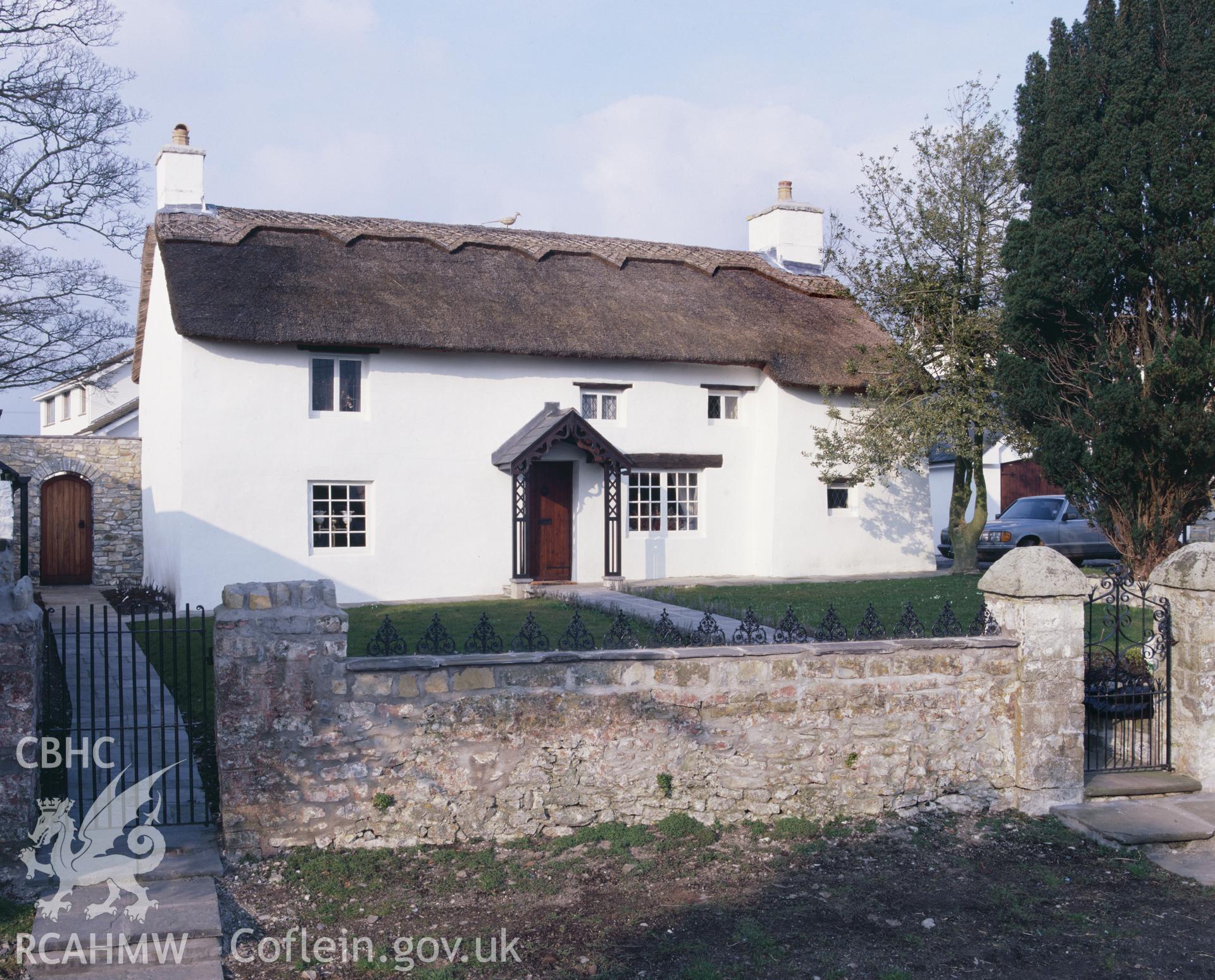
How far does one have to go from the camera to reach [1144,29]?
10.4 meters

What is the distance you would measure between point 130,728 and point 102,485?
15498mm

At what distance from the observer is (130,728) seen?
628cm

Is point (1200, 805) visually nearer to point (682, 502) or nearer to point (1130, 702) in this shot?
point (1130, 702)

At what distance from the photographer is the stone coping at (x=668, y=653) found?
6.18 meters

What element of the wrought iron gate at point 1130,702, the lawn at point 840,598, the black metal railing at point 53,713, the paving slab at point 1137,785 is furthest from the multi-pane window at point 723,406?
the black metal railing at point 53,713

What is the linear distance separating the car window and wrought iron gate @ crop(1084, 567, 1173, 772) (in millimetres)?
13526

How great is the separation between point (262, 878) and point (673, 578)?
43.3 feet

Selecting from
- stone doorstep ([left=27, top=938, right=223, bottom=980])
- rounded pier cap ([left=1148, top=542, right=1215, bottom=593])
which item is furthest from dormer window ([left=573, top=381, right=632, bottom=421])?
stone doorstep ([left=27, top=938, right=223, bottom=980])

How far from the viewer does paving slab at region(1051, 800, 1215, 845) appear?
21.9 ft

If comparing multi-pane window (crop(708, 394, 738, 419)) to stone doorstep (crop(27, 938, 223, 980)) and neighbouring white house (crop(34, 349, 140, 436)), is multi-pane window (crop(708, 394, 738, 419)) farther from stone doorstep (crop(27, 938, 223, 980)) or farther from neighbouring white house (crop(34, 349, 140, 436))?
stone doorstep (crop(27, 938, 223, 980))

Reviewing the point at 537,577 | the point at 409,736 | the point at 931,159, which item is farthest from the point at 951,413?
the point at 409,736

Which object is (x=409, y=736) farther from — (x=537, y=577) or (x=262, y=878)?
(x=537, y=577)

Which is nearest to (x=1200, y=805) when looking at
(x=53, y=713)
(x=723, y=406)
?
(x=53, y=713)

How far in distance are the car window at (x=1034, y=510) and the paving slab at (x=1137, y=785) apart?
45.9ft
